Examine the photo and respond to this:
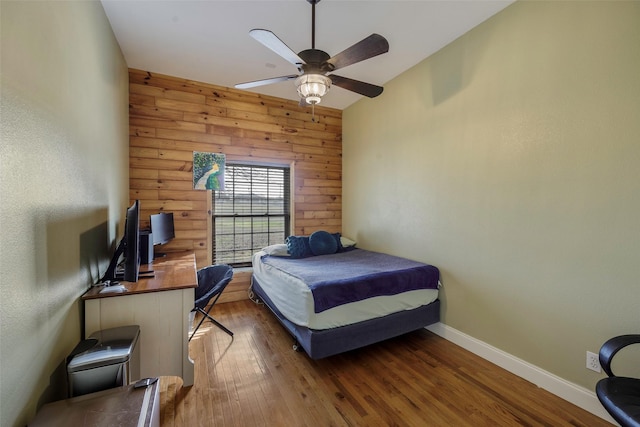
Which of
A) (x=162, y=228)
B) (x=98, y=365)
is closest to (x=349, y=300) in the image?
(x=98, y=365)

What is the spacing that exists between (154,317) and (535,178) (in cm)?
295

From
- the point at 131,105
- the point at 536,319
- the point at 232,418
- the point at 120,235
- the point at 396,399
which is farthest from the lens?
the point at 131,105

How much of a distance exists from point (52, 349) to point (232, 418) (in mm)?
1061

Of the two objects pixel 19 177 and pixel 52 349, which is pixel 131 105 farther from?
pixel 52 349

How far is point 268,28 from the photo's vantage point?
247 cm

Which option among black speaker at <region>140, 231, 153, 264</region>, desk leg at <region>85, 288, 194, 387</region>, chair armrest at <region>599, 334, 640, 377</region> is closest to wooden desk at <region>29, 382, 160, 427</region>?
desk leg at <region>85, 288, 194, 387</region>

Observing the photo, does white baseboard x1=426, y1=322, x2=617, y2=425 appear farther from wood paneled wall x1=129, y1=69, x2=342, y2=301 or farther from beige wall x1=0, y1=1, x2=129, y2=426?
beige wall x1=0, y1=1, x2=129, y2=426

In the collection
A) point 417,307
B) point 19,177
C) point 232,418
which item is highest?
point 19,177

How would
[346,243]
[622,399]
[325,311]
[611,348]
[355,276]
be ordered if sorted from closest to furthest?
[622,399] → [611,348] → [325,311] → [355,276] → [346,243]

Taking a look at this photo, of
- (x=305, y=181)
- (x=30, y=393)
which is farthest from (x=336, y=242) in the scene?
(x=30, y=393)

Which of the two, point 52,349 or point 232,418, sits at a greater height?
point 52,349

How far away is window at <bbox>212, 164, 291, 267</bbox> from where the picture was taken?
12.5 feet

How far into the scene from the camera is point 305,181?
14.0ft

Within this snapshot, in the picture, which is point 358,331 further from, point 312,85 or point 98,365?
point 312,85
